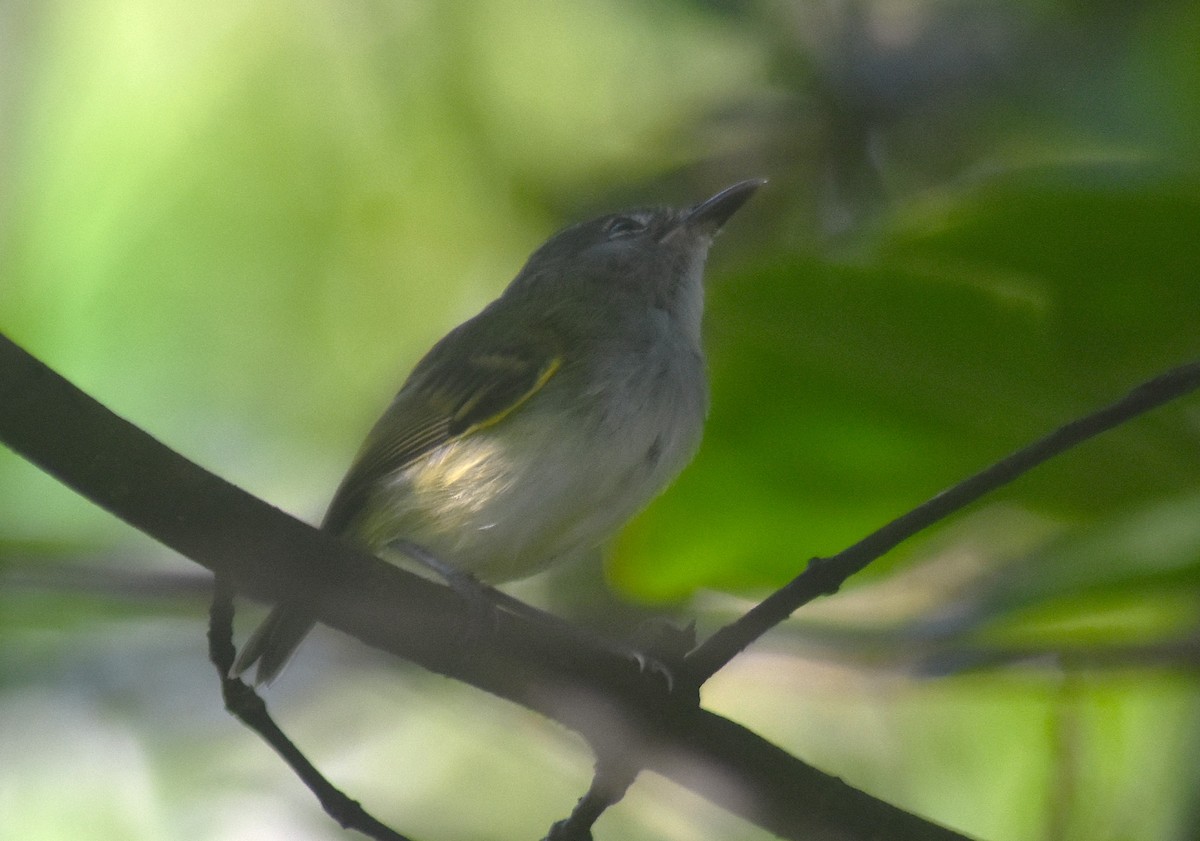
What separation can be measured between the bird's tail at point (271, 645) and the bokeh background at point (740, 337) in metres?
0.28

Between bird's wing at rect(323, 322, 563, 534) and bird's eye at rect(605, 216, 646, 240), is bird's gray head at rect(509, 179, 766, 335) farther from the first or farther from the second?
bird's wing at rect(323, 322, 563, 534)

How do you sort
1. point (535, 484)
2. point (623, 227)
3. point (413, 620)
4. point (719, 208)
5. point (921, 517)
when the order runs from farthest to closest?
point (623, 227) < point (719, 208) < point (535, 484) < point (413, 620) < point (921, 517)

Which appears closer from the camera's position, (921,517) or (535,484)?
(921,517)

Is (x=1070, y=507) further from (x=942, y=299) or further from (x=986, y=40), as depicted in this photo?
(x=986, y=40)

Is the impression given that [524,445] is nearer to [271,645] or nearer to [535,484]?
[535,484]

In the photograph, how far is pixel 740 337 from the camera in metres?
2.68

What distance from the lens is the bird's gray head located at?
383 cm

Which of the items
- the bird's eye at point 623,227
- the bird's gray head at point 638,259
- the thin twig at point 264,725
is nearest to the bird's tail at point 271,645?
the thin twig at point 264,725

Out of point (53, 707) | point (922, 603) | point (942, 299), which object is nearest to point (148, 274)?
point (53, 707)

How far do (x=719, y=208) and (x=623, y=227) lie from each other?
0.39 m

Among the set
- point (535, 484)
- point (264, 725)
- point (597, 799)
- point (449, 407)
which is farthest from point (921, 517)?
point (449, 407)

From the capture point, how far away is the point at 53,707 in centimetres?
438

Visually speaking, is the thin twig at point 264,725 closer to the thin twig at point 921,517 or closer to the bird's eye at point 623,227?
the thin twig at point 921,517

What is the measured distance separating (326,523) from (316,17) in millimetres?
2196
